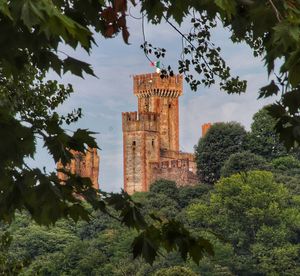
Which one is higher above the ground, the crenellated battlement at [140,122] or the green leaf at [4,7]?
the crenellated battlement at [140,122]

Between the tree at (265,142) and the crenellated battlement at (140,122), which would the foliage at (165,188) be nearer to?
the tree at (265,142)

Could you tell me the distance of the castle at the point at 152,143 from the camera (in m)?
113

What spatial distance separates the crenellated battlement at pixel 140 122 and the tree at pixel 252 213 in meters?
26.4

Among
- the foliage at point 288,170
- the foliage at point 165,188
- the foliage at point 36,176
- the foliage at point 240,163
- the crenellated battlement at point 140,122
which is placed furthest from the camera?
the crenellated battlement at point 140,122

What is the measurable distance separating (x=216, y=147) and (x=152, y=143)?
656 inches

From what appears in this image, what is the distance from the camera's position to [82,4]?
7.49 meters

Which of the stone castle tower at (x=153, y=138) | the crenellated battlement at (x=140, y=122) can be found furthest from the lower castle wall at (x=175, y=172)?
the crenellated battlement at (x=140, y=122)

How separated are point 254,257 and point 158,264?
30.6ft

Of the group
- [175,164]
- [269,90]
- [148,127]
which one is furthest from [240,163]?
[269,90]

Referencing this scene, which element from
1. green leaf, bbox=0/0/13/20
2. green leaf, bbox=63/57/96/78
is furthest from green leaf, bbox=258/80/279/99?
green leaf, bbox=0/0/13/20

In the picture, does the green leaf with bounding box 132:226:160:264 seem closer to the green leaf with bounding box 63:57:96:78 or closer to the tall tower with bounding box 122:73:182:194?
the green leaf with bounding box 63:57:96:78

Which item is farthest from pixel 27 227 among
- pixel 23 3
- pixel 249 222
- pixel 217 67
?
pixel 23 3

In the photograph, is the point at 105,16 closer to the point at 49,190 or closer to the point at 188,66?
the point at 49,190

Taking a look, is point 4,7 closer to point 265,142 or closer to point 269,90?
point 269,90
